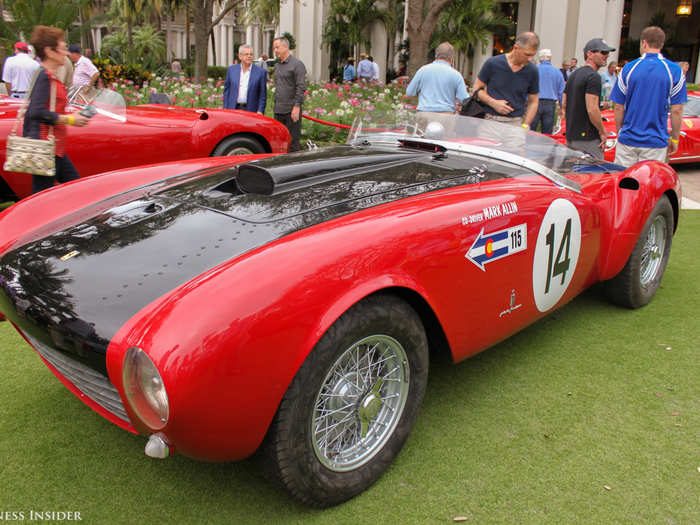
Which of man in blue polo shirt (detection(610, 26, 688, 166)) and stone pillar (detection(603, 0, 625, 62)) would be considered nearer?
man in blue polo shirt (detection(610, 26, 688, 166))

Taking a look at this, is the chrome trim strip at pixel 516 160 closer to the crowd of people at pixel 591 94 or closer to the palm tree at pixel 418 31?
the crowd of people at pixel 591 94

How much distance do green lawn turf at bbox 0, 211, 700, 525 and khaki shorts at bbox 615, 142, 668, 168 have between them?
2.44m

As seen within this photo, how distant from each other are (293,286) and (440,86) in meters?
4.99

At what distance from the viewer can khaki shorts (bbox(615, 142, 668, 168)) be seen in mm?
5098

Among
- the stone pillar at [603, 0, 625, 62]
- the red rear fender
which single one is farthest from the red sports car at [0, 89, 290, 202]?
the stone pillar at [603, 0, 625, 62]

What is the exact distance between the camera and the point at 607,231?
10.6 ft

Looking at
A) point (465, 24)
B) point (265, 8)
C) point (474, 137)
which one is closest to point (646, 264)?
point (474, 137)

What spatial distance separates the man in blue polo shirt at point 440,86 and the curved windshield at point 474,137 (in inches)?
116

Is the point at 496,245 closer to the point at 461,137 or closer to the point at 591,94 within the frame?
the point at 461,137

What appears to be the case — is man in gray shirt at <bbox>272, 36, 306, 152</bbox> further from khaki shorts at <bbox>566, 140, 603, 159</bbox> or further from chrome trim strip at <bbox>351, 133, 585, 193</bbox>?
chrome trim strip at <bbox>351, 133, 585, 193</bbox>

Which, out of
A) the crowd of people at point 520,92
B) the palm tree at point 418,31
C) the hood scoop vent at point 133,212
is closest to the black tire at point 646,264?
the crowd of people at point 520,92

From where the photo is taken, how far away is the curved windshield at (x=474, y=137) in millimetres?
3172

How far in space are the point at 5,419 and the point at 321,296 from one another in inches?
65.4

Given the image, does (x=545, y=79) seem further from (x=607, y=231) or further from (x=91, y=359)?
(x=91, y=359)
